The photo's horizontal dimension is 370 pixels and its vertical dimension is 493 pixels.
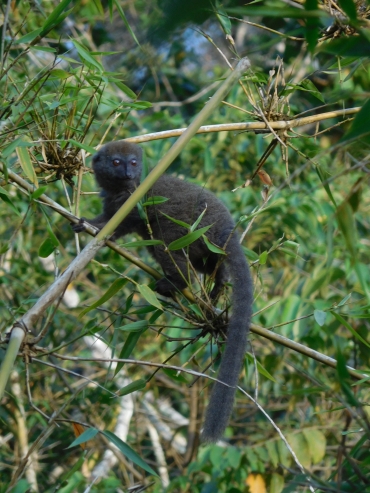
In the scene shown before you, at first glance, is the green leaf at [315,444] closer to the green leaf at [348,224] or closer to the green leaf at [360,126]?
the green leaf at [348,224]

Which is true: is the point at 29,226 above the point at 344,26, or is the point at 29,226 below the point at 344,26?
below

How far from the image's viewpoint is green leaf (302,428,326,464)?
4141 millimetres

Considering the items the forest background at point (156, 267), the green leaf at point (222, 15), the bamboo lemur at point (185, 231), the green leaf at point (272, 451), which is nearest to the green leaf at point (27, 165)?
the forest background at point (156, 267)

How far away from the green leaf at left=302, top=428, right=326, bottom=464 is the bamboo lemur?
1288mm

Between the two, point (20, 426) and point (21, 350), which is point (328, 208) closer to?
point (20, 426)

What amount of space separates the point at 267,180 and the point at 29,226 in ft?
11.2

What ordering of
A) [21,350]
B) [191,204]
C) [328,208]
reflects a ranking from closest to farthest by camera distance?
[21,350] → [191,204] → [328,208]

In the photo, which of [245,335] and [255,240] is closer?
[245,335]

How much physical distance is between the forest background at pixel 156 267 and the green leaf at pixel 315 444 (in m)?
0.01

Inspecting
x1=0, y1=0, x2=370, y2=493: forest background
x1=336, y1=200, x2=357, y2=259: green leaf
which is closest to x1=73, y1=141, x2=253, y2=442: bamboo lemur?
x1=0, y1=0, x2=370, y2=493: forest background

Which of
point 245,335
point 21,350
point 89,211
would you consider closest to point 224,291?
point 245,335

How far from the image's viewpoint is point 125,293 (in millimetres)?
6402

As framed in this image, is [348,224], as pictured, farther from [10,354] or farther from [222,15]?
[10,354]

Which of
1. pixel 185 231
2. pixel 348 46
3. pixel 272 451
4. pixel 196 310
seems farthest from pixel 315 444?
pixel 348 46
